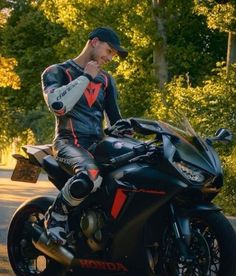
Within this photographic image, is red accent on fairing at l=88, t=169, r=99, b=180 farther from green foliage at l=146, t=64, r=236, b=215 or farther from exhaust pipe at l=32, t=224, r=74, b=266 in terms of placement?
green foliage at l=146, t=64, r=236, b=215

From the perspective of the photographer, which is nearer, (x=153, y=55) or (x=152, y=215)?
(x=152, y=215)

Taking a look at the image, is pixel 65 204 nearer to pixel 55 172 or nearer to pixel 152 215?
pixel 55 172

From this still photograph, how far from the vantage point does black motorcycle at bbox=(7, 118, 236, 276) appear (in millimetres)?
4613

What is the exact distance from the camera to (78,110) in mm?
5270

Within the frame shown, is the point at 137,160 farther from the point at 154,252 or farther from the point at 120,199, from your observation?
the point at 154,252

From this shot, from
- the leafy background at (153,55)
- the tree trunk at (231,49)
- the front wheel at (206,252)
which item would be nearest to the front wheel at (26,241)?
the front wheel at (206,252)

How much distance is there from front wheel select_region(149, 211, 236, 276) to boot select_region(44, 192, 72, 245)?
0.68 m

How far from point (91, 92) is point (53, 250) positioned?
3.67ft

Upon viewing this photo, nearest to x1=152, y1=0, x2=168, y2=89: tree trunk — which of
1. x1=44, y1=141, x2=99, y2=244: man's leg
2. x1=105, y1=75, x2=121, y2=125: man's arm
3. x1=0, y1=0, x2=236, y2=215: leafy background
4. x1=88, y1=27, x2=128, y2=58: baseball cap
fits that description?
x1=0, y1=0, x2=236, y2=215: leafy background

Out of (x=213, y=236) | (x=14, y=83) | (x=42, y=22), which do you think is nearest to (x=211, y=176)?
(x=213, y=236)

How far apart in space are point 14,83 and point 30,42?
55.1ft

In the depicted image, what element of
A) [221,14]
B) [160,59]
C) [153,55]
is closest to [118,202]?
[221,14]

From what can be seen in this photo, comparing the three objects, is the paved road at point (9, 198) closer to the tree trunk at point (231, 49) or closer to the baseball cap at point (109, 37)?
the baseball cap at point (109, 37)

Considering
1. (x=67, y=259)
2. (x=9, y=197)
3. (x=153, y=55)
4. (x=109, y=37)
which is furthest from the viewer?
(x=153, y=55)
